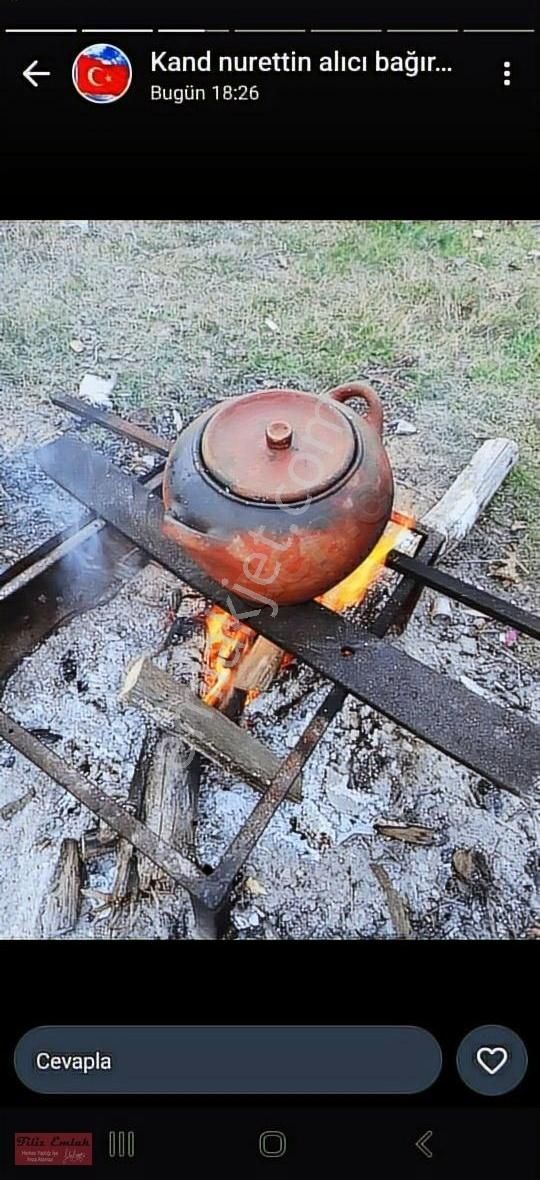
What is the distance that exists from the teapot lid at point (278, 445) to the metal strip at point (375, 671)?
15cm

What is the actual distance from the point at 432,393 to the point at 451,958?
834mm

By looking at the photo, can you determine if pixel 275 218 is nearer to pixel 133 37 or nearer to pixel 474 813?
pixel 133 37

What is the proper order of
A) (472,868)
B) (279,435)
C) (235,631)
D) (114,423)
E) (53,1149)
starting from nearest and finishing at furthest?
(53,1149) < (279,435) < (472,868) < (235,631) < (114,423)

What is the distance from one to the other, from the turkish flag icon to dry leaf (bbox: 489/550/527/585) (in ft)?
2.44

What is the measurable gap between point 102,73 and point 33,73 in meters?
0.05

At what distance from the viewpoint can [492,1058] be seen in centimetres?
59

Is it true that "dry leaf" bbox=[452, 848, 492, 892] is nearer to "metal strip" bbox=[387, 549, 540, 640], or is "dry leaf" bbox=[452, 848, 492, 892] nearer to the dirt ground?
the dirt ground

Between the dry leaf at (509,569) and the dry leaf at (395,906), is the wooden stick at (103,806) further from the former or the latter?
the dry leaf at (509,569)

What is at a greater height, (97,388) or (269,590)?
(97,388)

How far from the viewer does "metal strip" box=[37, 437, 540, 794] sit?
0.79 metres

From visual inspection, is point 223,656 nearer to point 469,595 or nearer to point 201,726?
point 201,726

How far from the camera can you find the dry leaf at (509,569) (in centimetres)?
115

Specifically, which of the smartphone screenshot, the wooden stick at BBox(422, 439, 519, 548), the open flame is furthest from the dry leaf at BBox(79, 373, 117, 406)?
the wooden stick at BBox(422, 439, 519, 548)

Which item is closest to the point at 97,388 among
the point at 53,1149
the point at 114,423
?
the point at 114,423
